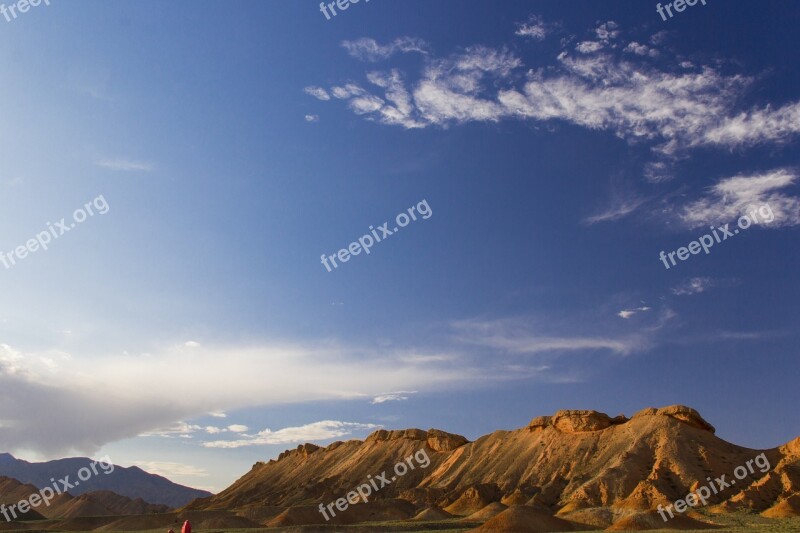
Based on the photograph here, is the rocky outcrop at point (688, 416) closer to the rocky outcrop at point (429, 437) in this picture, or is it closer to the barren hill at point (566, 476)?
the barren hill at point (566, 476)

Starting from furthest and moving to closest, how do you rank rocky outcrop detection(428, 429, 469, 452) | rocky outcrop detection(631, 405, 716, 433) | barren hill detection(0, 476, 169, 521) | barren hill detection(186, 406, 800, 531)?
1. barren hill detection(0, 476, 169, 521)
2. rocky outcrop detection(428, 429, 469, 452)
3. rocky outcrop detection(631, 405, 716, 433)
4. barren hill detection(186, 406, 800, 531)

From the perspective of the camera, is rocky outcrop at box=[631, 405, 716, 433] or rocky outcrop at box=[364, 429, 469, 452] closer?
rocky outcrop at box=[631, 405, 716, 433]

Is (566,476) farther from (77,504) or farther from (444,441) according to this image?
(77,504)

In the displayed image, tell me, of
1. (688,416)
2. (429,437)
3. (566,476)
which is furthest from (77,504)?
(688,416)

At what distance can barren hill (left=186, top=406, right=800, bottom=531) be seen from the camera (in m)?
74.8

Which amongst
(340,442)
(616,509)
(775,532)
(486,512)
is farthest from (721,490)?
(340,442)

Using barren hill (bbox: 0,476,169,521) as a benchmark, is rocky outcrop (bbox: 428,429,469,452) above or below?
above

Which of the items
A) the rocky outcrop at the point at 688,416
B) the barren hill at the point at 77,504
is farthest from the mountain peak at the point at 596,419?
the barren hill at the point at 77,504

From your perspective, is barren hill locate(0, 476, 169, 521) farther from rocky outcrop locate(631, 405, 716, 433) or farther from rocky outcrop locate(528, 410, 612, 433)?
rocky outcrop locate(631, 405, 716, 433)

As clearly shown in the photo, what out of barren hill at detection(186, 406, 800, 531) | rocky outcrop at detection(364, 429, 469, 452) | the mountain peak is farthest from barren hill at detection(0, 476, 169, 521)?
the mountain peak

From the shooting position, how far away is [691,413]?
329ft

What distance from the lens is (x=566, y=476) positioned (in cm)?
9550

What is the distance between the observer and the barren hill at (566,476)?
74.8 m

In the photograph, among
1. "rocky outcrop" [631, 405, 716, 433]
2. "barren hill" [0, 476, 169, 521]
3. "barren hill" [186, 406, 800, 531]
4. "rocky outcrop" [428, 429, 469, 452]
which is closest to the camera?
"barren hill" [186, 406, 800, 531]
